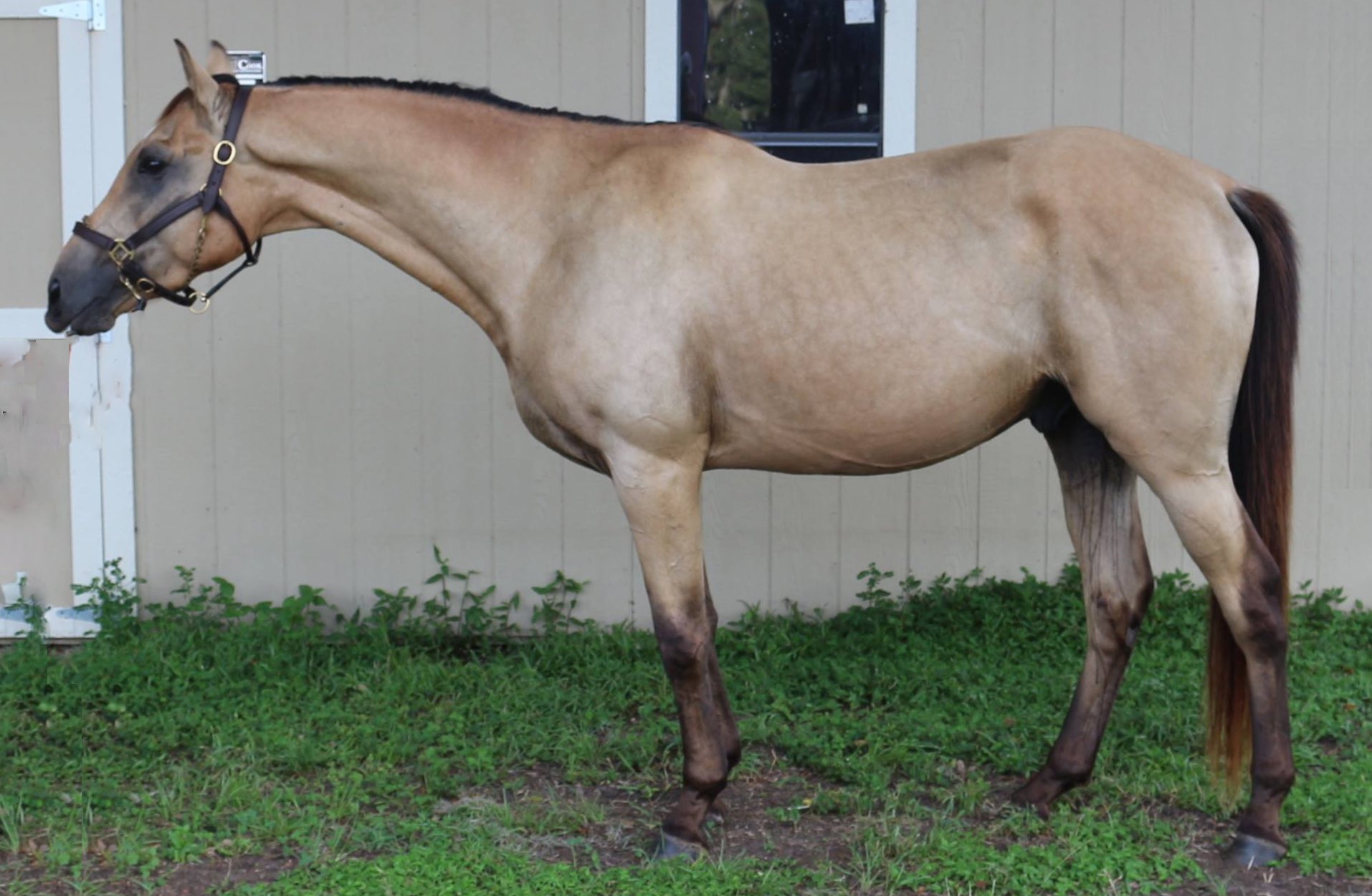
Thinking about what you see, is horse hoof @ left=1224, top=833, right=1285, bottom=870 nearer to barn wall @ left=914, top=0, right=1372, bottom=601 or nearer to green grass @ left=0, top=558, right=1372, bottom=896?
green grass @ left=0, top=558, right=1372, bottom=896

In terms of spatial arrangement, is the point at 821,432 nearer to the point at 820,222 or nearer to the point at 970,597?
the point at 820,222

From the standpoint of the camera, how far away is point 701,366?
345cm

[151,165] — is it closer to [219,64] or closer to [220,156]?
[220,156]

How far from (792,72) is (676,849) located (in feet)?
9.99

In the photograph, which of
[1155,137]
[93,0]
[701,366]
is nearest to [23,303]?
[93,0]

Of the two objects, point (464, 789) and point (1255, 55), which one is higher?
point (1255, 55)

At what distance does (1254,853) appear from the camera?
11.1 feet

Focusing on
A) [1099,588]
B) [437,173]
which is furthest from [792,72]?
[1099,588]

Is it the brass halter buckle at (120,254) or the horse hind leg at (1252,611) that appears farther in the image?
the brass halter buckle at (120,254)

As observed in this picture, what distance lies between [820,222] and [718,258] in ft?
0.92

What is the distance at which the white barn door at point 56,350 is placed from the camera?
5125mm

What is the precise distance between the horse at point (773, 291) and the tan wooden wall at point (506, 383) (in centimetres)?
163

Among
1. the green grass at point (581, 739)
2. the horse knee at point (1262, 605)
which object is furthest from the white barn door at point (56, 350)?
the horse knee at point (1262, 605)

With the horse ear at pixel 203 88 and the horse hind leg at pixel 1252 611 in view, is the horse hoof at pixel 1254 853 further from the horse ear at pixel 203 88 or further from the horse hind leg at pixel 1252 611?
the horse ear at pixel 203 88
